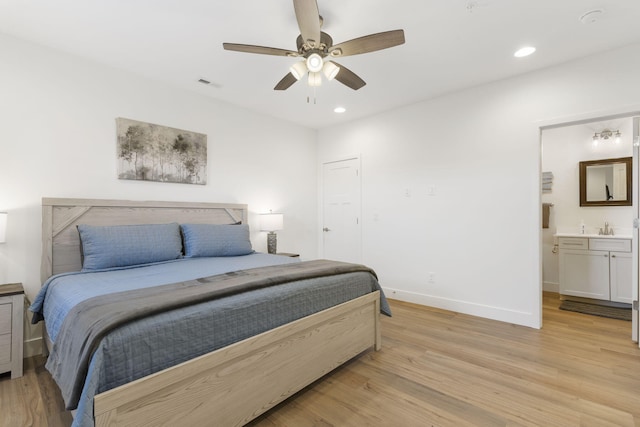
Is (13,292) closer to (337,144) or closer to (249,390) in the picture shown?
(249,390)

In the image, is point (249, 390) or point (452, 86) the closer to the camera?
point (249, 390)

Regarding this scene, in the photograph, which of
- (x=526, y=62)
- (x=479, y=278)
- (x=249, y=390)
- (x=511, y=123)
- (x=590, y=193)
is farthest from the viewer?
(x=590, y=193)

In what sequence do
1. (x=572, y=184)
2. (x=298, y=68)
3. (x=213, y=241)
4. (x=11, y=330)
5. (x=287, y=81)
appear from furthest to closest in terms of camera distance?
(x=572, y=184), (x=213, y=241), (x=287, y=81), (x=298, y=68), (x=11, y=330)

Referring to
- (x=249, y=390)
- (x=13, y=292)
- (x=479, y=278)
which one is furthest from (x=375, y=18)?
(x=13, y=292)

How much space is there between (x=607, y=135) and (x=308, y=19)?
4.60m

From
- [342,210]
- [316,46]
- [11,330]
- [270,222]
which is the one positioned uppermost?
[316,46]

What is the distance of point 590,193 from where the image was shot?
4.14 meters

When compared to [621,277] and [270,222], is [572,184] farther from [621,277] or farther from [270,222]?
[270,222]

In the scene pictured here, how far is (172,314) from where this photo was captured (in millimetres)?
1357

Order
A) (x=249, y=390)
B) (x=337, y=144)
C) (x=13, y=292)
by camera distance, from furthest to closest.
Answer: (x=337, y=144), (x=13, y=292), (x=249, y=390)

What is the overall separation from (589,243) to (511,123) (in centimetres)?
204

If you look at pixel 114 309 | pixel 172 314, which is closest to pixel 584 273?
pixel 172 314

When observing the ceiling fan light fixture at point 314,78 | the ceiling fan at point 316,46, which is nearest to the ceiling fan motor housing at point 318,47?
the ceiling fan at point 316,46

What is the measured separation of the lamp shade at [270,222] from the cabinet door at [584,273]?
12.6ft
